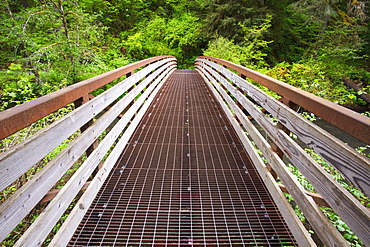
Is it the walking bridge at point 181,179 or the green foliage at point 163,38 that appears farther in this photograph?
the green foliage at point 163,38

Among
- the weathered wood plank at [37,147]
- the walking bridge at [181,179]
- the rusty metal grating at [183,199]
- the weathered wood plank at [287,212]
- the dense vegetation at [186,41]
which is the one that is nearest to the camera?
the weathered wood plank at [37,147]

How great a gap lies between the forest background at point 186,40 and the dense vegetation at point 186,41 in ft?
0.19

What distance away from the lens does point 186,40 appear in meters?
17.0

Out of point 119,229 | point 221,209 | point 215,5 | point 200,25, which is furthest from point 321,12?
point 119,229

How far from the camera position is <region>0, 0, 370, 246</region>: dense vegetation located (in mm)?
7070

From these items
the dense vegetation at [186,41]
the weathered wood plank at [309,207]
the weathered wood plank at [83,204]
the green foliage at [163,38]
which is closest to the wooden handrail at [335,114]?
the weathered wood plank at [309,207]

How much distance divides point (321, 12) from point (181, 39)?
32.3ft

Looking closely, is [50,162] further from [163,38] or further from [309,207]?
[163,38]

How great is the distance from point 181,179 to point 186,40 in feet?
53.7

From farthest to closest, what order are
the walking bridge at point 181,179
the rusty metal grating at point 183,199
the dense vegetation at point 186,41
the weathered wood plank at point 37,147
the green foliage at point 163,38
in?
the green foliage at point 163,38 < the dense vegetation at point 186,41 < the rusty metal grating at point 183,199 < the walking bridge at point 181,179 < the weathered wood plank at point 37,147

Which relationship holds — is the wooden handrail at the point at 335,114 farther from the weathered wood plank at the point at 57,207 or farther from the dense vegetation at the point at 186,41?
the dense vegetation at the point at 186,41

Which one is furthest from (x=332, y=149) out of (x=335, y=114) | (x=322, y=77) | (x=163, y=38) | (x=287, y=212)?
(x=163, y=38)

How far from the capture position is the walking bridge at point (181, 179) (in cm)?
111

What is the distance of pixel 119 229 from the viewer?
1874mm
